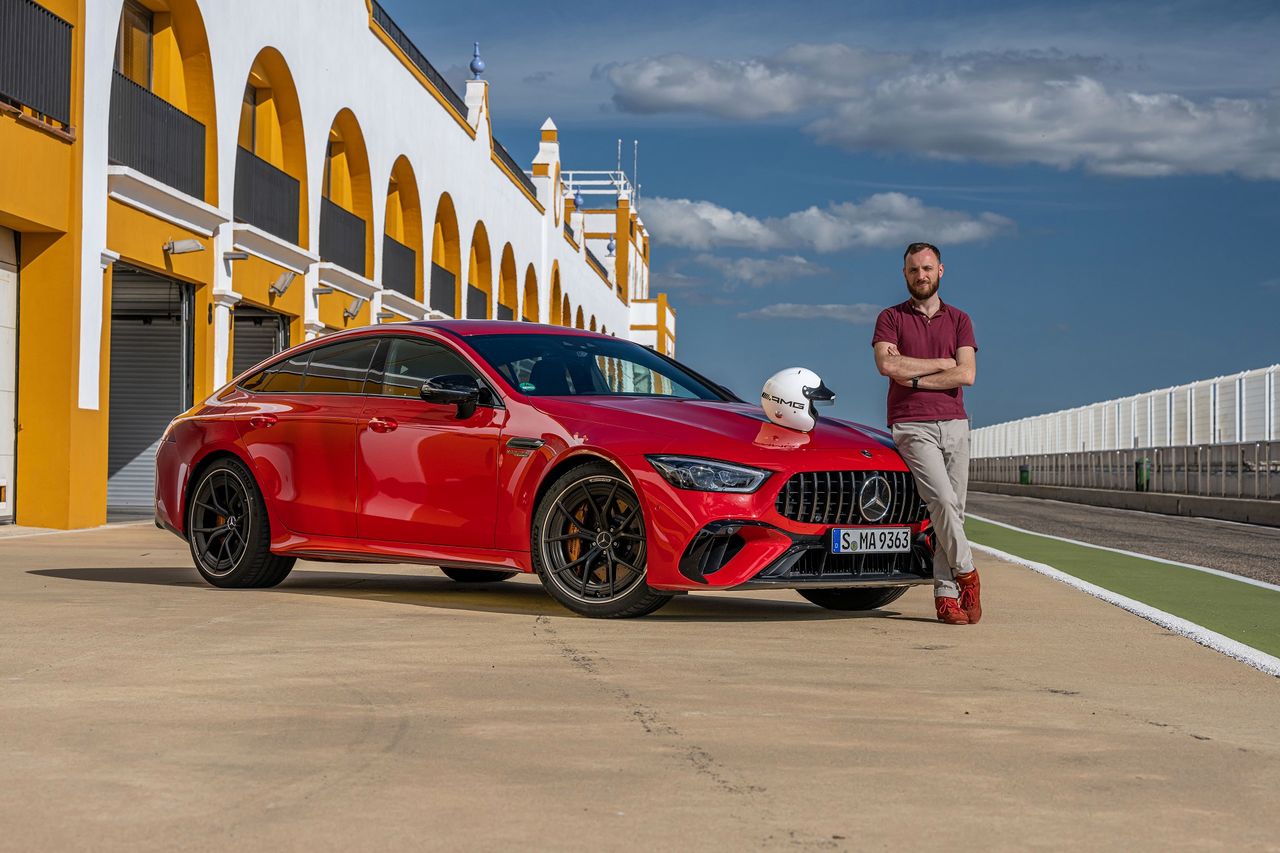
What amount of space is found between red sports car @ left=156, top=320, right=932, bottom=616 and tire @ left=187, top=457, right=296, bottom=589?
1 cm

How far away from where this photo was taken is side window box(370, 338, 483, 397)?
894 centimetres

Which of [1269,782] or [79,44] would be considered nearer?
[1269,782]

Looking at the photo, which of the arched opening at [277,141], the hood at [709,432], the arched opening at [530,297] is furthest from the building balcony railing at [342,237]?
the arched opening at [530,297]

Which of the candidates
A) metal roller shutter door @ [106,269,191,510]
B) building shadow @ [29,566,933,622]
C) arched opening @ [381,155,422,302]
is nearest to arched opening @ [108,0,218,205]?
metal roller shutter door @ [106,269,191,510]

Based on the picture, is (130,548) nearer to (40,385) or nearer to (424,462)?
(40,385)

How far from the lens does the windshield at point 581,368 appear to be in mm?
8688

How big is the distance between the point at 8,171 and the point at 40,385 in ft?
7.58

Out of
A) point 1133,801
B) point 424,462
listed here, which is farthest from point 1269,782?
point 424,462

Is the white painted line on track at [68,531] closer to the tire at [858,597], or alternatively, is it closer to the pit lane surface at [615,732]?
Result: the pit lane surface at [615,732]

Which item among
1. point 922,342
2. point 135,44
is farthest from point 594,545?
point 135,44

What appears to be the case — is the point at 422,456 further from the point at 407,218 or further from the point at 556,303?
the point at 556,303

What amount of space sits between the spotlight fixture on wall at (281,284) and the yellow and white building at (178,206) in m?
0.02

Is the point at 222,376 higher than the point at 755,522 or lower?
higher

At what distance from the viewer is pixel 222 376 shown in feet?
69.3
